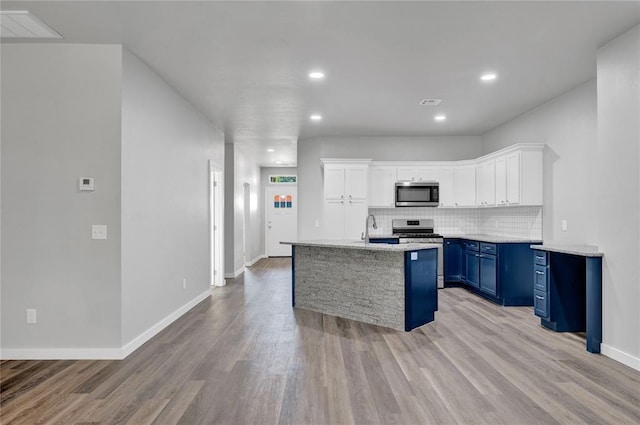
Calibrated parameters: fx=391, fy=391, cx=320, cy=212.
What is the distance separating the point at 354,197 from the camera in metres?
7.07

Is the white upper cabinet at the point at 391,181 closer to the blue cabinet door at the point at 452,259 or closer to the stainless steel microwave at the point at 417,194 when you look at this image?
the stainless steel microwave at the point at 417,194

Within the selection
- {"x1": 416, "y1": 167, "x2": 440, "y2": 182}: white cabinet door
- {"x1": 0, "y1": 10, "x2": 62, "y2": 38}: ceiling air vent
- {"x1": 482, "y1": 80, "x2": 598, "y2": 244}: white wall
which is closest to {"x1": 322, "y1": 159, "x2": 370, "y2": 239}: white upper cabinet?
{"x1": 416, "y1": 167, "x2": 440, "y2": 182}: white cabinet door

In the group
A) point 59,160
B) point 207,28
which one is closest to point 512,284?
point 207,28

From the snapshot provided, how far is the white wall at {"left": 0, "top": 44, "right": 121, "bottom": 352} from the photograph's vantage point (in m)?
3.52

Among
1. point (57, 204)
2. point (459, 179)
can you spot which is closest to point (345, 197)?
point (459, 179)

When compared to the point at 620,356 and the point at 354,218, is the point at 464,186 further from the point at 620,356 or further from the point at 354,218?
the point at 620,356

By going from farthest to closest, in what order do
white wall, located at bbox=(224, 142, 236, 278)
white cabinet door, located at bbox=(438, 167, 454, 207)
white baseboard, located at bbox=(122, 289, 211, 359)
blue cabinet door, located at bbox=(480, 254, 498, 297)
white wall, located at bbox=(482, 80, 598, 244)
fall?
white wall, located at bbox=(224, 142, 236, 278) < white cabinet door, located at bbox=(438, 167, 454, 207) < blue cabinet door, located at bbox=(480, 254, 498, 297) < white wall, located at bbox=(482, 80, 598, 244) < white baseboard, located at bbox=(122, 289, 211, 359)

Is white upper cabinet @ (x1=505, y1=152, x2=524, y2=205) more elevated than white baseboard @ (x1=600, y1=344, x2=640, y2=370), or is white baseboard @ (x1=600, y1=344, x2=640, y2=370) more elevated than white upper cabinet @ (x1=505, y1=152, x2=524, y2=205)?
white upper cabinet @ (x1=505, y1=152, x2=524, y2=205)

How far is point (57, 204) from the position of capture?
3537mm

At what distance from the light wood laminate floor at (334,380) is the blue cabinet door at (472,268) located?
1.61 m

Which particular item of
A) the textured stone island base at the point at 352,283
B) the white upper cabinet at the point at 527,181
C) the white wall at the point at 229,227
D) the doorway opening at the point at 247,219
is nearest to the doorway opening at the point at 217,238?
the white wall at the point at 229,227

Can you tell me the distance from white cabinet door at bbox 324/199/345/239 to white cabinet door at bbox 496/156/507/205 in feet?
8.44

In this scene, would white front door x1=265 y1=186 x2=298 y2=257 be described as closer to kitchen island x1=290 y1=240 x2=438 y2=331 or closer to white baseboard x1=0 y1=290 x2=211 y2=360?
kitchen island x1=290 y1=240 x2=438 y2=331

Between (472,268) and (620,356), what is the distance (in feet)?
9.97
